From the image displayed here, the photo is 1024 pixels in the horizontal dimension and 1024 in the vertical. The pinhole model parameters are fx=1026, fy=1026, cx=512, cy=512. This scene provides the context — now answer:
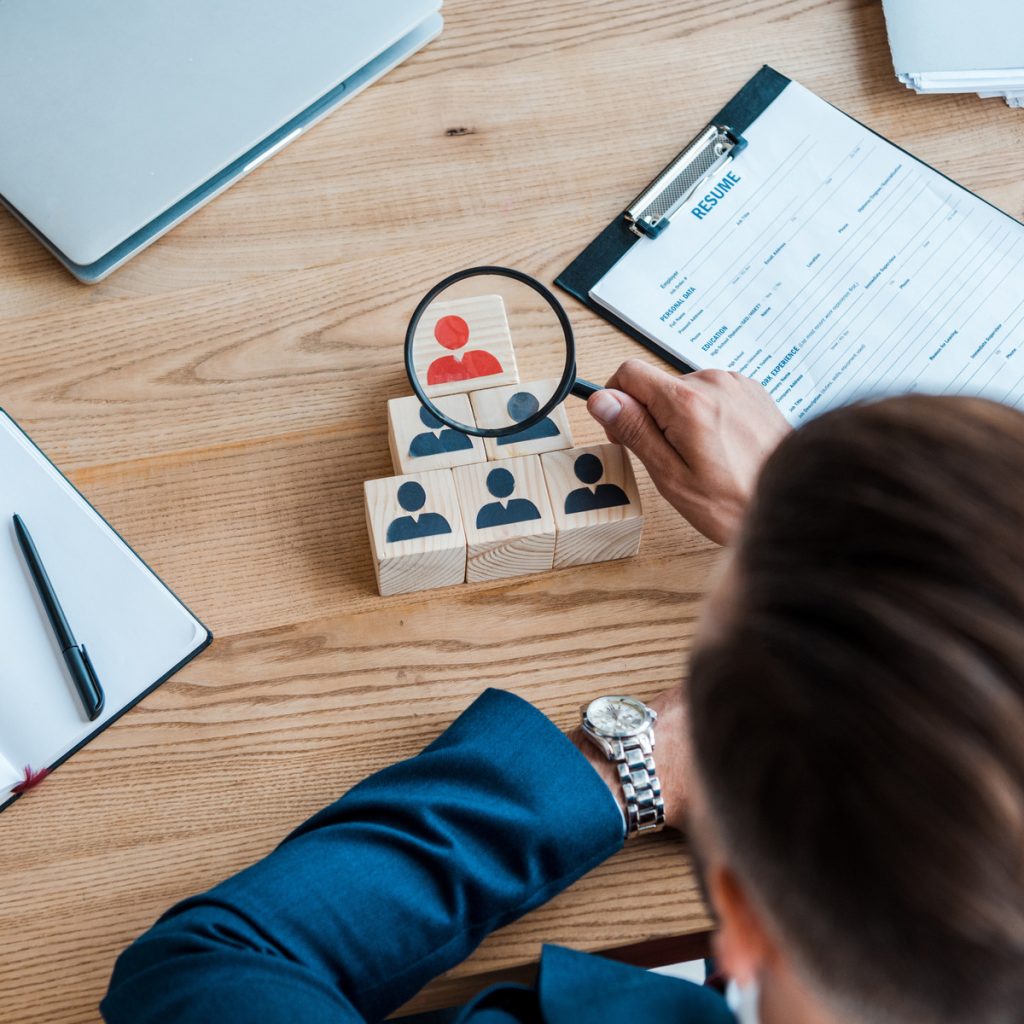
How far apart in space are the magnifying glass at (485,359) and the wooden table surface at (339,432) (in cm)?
7

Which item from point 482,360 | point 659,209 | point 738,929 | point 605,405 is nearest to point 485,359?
point 482,360

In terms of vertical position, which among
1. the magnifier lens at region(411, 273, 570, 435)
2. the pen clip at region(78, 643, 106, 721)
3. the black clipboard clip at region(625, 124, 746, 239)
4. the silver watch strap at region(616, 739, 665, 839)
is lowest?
the silver watch strap at region(616, 739, 665, 839)

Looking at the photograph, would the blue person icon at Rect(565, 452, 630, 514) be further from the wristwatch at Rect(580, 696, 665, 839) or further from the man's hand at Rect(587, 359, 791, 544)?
the wristwatch at Rect(580, 696, 665, 839)

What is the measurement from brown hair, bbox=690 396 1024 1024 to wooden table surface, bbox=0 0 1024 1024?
40 centimetres

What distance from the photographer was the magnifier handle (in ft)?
3.03

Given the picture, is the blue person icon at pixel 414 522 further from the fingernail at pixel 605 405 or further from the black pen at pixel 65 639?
the black pen at pixel 65 639

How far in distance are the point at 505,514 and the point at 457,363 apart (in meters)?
0.15

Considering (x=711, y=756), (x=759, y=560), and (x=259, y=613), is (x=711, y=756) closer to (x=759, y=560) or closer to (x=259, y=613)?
(x=759, y=560)

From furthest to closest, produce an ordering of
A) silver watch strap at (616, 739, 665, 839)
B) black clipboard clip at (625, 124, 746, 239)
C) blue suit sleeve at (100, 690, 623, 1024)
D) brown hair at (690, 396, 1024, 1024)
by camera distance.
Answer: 1. black clipboard clip at (625, 124, 746, 239)
2. silver watch strap at (616, 739, 665, 839)
3. blue suit sleeve at (100, 690, 623, 1024)
4. brown hair at (690, 396, 1024, 1024)

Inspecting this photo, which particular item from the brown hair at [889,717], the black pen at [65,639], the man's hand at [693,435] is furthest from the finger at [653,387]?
the black pen at [65,639]

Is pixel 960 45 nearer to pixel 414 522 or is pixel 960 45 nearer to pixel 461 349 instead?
pixel 461 349

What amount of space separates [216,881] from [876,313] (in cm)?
79

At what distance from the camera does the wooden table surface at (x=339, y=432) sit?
2.71 ft

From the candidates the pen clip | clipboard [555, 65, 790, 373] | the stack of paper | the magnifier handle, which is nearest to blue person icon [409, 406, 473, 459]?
the magnifier handle
